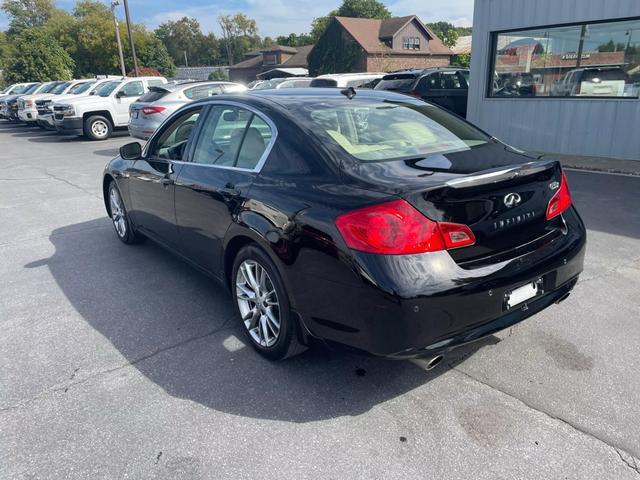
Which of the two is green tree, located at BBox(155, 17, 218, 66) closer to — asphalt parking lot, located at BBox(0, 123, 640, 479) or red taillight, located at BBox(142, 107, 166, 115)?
red taillight, located at BBox(142, 107, 166, 115)

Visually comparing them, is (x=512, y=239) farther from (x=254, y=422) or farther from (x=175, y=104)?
(x=175, y=104)

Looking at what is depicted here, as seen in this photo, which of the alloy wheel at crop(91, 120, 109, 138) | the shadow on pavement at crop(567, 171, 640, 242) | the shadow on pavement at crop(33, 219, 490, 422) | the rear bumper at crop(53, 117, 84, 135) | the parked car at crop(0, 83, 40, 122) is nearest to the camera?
the shadow on pavement at crop(33, 219, 490, 422)

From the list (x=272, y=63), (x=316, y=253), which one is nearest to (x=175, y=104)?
(x=316, y=253)

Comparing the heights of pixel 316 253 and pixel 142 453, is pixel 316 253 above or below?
above

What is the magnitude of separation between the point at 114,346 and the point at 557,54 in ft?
33.2

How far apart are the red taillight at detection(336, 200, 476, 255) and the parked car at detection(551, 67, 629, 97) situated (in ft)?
29.7

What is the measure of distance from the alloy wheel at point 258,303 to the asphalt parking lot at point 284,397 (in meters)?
0.18

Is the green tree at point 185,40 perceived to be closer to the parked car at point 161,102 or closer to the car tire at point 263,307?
the parked car at point 161,102

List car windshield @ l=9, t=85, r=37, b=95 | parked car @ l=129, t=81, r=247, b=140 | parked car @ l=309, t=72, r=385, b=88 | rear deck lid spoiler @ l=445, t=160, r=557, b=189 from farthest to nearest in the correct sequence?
car windshield @ l=9, t=85, r=37, b=95 → parked car @ l=309, t=72, r=385, b=88 → parked car @ l=129, t=81, r=247, b=140 → rear deck lid spoiler @ l=445, t=160, r=557, b=189

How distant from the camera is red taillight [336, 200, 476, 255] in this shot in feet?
7.62

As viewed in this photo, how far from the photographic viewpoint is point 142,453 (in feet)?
7.90

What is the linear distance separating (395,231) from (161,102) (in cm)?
1144

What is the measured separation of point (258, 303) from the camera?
313 cm

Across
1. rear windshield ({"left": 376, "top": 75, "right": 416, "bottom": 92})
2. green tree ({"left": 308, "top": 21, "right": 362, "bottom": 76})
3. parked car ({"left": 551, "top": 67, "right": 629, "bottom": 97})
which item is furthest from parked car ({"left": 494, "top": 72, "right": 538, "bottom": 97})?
green tree ({"left": 308, "top": 21, "right": 362, "bottom": 76})
